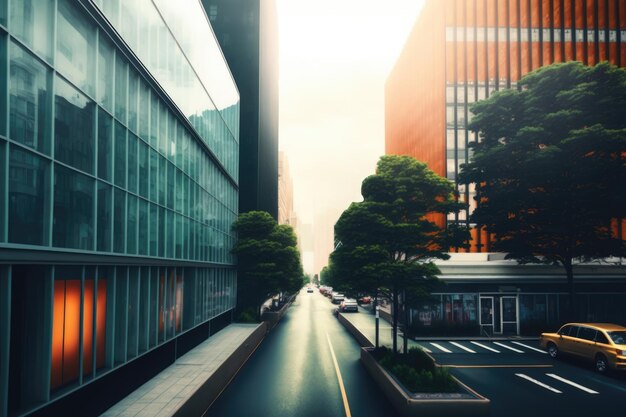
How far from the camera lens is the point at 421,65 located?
5994 centimetres

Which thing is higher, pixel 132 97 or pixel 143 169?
pixel 132 97

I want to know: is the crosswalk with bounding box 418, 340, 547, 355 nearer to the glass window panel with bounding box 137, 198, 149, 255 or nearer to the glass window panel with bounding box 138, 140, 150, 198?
the glass window panel with bounding box 137, 198, 149, 255

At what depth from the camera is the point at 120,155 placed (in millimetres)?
12188

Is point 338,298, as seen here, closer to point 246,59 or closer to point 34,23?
point 246,59

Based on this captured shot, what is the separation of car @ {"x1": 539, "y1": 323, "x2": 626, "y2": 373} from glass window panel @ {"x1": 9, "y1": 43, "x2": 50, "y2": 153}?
67.2 ft

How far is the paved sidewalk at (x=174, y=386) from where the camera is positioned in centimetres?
1164

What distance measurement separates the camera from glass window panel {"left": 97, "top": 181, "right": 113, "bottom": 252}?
35.9ft

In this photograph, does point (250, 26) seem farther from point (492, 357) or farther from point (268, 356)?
point (492, 357)

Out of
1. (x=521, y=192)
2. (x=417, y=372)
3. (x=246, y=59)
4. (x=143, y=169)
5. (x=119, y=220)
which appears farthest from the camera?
(x=246, y=59)

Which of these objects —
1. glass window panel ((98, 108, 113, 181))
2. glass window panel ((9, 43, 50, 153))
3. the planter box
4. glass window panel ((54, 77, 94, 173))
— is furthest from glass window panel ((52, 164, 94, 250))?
the planter box

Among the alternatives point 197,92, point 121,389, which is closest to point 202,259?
point 197,92

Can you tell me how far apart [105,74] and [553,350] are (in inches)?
885

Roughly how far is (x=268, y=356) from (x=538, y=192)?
59.9 ft

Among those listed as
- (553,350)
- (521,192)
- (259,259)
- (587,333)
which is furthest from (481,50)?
(587,333)
